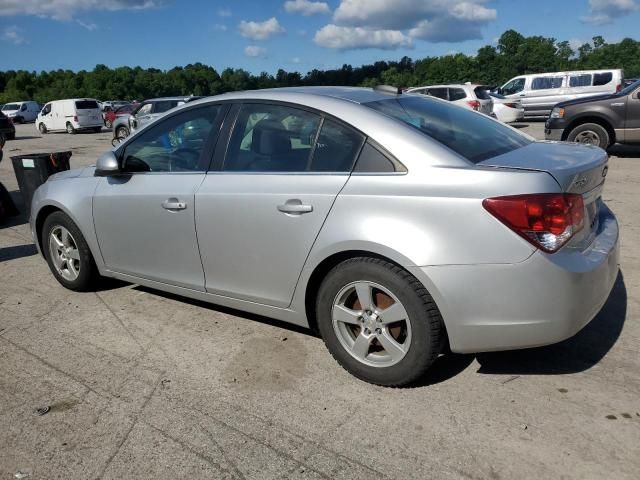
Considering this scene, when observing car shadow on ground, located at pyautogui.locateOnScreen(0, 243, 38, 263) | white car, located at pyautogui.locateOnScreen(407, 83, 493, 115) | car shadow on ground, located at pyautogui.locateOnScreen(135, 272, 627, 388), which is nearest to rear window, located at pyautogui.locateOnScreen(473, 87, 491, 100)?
white car, located at pyautogui.locateOnScreen(407, 83, 493, 115)

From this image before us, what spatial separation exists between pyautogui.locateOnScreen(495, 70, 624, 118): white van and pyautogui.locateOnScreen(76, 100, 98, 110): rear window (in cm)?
2078

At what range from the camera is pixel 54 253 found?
4.77 metres

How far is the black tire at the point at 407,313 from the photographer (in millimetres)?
2756

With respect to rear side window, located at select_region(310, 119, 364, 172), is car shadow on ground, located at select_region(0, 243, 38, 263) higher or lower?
lower

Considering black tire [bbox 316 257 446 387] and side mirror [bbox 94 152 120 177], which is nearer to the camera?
black tire [bbox 316 257 446 387]

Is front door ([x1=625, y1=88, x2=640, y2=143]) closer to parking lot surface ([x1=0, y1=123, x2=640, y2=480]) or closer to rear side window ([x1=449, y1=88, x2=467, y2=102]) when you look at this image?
parking lot surface ([x1=0, y1=123, x2=640, y2=480])

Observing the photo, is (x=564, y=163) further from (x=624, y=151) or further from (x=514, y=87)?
(x=514, y=87)

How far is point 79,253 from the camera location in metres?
4.49

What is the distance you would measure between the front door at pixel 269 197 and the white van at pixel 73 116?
91.9 ft

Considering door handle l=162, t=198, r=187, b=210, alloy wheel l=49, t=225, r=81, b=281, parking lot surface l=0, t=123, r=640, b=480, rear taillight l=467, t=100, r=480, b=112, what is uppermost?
door handle l=162, t=198, r=187, b=210

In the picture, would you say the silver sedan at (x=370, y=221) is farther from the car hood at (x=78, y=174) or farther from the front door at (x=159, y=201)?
the car hood at (x=78, y=174)

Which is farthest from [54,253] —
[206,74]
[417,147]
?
[206,74]

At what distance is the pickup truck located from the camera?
10.8 meters

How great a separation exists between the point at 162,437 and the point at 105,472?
305mm
